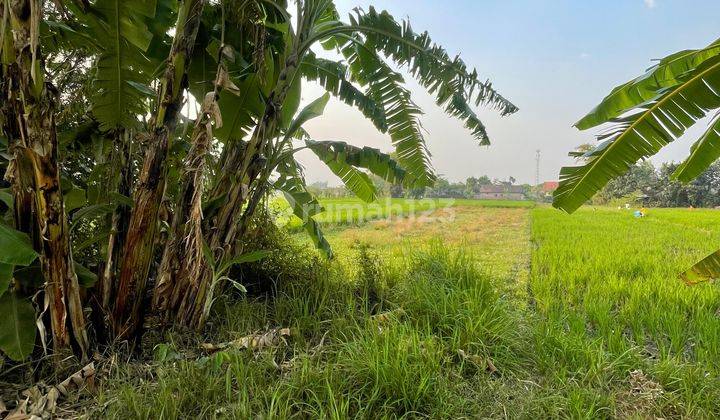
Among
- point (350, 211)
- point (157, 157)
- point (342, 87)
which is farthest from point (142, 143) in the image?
point (350, 211)

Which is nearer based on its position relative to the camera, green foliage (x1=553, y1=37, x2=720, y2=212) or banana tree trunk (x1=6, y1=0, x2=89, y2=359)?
banana tree trunk (x1=6, y1=0, x2=89, y2=359)

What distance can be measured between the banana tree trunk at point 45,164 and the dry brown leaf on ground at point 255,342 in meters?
0.47

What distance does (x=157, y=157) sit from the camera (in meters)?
1.30

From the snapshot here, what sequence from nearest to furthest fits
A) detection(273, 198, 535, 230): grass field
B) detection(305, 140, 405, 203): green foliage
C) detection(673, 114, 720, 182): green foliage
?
detection(673, 114, 720, 182): green foliage < detection(305, 140, 405, 203): green foliage < detection(273, 198, 535, 230): grass field

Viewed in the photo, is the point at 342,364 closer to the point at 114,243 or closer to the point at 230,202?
the point at 230,202

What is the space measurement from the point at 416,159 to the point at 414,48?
0.69 m

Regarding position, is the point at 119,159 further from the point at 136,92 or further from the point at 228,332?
the point at 228,332

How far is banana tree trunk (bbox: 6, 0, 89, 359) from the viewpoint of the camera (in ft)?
3.31

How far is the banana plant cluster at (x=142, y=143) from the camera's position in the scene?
1091 millimetres

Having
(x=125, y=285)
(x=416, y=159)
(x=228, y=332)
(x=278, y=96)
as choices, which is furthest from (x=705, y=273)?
(x=125, y=285)

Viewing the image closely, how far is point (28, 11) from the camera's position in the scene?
100cm

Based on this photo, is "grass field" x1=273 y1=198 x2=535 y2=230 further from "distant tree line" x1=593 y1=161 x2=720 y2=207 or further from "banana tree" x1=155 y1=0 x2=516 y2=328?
"distant tree line" x1=593 y1=161 x2=720 y2=207

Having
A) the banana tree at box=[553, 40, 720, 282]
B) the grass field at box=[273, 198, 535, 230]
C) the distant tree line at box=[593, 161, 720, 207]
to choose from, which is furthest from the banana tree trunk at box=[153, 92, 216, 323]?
the distant tree line at box=[593, 161, 720, 207]

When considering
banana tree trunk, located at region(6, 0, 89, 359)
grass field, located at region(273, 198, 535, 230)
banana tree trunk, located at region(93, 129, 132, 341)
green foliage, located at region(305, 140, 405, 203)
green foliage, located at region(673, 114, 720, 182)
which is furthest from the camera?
grass field, located at region(273, 198, 535, 230)
